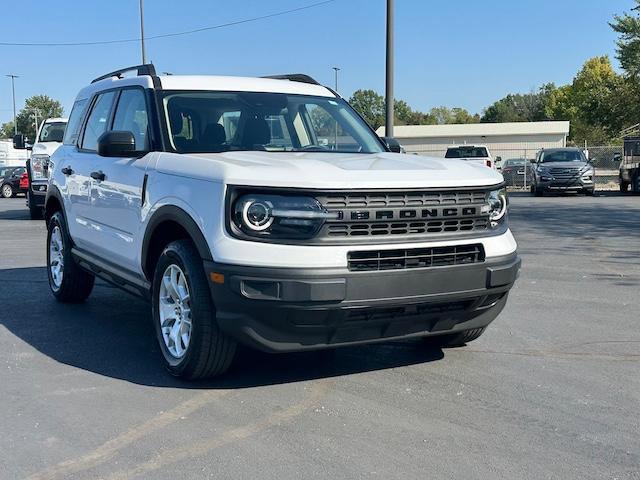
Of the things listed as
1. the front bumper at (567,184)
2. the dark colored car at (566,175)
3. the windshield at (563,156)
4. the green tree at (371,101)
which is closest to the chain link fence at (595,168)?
the windshield at (563,156)

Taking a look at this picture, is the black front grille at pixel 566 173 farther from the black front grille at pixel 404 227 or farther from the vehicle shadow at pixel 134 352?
the black front grille at pixel 404 227

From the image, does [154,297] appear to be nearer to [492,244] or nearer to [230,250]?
[230,250]

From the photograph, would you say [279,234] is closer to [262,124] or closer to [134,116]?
[262,124]

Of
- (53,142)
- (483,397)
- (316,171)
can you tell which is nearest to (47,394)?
(316,171)

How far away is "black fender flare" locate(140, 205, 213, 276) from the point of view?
4312 millimetres

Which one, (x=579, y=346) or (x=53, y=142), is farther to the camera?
(x=53, y=142)

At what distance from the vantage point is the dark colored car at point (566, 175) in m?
24.2

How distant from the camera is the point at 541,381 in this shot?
15.6 feet

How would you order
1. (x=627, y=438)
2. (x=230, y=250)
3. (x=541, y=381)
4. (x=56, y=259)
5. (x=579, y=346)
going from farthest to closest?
(x=56, y=259)
(x=579, y=346)
(x=541, y=381)
(x=230, y=250)
(x=627, y=438)

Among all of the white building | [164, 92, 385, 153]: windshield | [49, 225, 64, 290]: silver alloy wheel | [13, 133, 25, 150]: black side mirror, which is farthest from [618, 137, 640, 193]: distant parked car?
the white building

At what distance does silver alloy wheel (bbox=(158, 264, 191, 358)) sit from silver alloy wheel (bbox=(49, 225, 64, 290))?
275cm

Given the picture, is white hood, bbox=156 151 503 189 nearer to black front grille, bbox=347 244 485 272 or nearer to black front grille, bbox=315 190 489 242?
black front grille, bbox=315 190 489 242

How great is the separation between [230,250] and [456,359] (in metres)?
2.02

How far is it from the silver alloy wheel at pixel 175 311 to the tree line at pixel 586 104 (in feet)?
11.8
